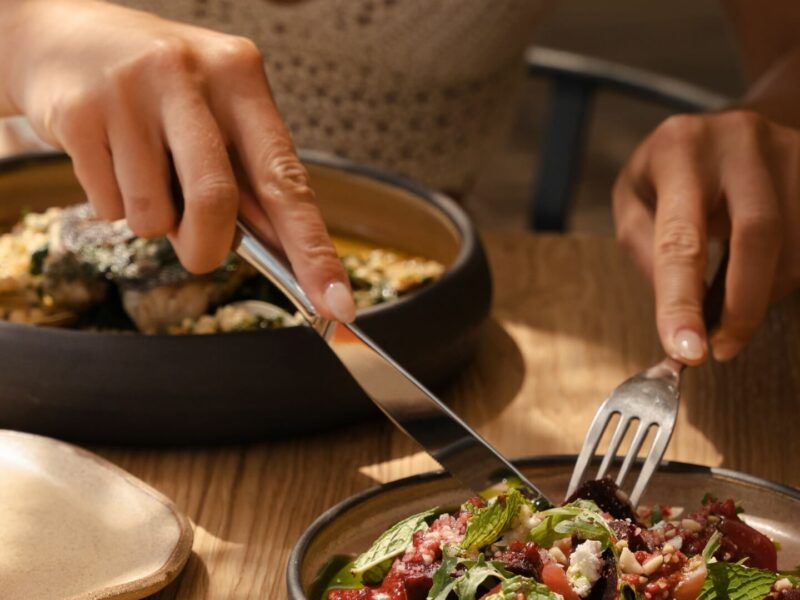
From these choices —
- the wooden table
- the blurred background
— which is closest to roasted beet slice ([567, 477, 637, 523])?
the wooden table

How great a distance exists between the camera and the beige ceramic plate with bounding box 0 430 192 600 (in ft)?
2.63

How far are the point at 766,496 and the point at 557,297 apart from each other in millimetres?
518

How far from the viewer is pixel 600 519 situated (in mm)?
769

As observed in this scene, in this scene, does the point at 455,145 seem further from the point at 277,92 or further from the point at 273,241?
the point at 273,241

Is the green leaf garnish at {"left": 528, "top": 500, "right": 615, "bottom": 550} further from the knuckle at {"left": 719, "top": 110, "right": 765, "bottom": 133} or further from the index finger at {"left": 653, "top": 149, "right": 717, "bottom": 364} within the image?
the knuckle at {"left": 719, "top": 110, "right": 765, "bottom": 133}

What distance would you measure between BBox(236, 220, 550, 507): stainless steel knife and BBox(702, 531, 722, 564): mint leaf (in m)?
0.12

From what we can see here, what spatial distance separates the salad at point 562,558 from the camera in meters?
0.73

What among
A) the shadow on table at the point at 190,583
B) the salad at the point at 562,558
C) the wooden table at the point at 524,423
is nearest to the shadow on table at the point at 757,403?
the wooden table at the point at 524,423

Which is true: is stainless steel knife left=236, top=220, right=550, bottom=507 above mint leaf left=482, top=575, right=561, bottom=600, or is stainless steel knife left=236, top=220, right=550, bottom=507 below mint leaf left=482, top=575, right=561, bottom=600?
below

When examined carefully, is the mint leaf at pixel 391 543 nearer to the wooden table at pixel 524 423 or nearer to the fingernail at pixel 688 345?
the wooden table at pixel 524 423

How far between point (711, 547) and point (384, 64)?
3.68ft

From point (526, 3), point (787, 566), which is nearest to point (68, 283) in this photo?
point (787, 566)

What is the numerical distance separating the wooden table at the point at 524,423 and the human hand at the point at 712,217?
0.09 meters

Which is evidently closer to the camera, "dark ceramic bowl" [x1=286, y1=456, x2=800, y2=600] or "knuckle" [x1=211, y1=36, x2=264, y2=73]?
"dark ceramic bowl" [x1=286, y1=456, x2=800, y2=600]
